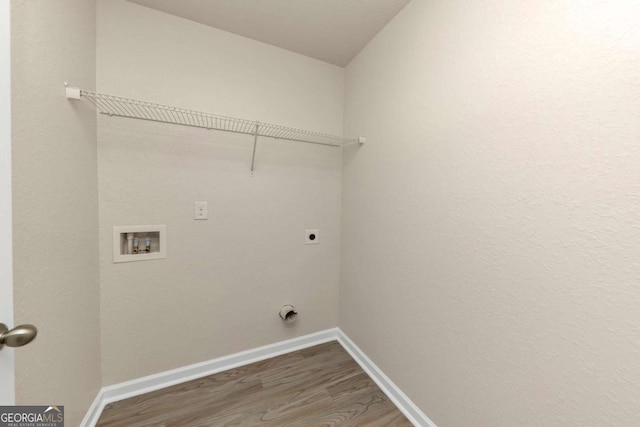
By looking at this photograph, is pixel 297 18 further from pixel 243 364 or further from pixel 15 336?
pixel 243 364

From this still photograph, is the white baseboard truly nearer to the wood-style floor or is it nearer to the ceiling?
the wood-style floor

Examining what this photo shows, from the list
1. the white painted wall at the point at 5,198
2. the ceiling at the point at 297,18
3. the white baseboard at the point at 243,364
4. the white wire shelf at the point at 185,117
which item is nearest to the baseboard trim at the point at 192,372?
the white baseboard at the point at 243,364

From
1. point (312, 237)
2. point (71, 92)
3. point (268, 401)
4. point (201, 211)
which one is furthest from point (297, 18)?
point (268, 401)

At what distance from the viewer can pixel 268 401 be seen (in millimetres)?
1380

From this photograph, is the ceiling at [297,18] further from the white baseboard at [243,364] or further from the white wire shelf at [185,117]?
the white baseboard at [243,364]

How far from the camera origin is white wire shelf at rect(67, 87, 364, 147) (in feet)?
3.72

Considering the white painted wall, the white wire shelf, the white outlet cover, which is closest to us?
the white painted wall

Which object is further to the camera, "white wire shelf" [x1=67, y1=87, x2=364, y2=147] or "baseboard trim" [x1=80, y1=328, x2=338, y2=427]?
"baseboard trim" [x1=80, y1=328, x2=338, y2=427]

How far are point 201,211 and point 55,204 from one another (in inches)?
25.8

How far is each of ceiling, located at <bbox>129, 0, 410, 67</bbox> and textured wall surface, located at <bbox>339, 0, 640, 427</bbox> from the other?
0.17 meters

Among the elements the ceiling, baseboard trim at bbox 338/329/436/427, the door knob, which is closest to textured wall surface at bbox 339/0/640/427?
baseboard trim at bbox 338/329/436/427

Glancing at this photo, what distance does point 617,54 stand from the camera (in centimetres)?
62

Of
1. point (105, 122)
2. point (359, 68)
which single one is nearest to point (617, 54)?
point (359, 68)

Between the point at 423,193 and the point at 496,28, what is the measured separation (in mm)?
719
